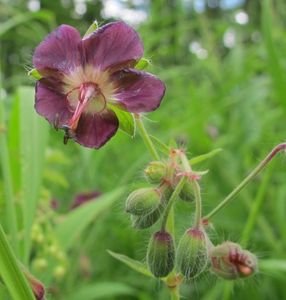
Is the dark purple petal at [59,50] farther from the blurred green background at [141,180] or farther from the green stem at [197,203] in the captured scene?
the green stem at [197,203]

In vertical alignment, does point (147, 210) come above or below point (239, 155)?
above

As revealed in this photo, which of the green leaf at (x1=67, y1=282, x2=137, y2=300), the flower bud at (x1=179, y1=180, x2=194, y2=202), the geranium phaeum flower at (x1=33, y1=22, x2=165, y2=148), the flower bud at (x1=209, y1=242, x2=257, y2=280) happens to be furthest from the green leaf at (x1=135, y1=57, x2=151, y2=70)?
the green leaf at (x1=67, y1=282, x2=137, y2=300)

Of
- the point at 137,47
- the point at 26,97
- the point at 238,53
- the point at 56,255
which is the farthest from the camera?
the point at 238,53

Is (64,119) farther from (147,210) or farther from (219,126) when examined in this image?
(219,126)

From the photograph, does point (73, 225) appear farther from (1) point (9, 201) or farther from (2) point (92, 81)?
(2) point (92, 81)

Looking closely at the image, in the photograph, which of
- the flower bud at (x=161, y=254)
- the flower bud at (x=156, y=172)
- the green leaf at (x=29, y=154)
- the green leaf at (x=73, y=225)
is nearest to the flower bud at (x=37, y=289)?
the flower bud at (x=161, y=254)

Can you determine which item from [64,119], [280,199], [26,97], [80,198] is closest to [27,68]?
[64,119]

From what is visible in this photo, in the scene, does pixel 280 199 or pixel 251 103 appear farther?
pixel 251 103

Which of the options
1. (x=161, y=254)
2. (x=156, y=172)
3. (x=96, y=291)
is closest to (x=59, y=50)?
(x=156, y=172)
